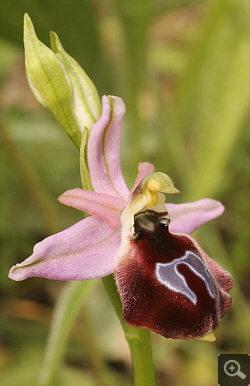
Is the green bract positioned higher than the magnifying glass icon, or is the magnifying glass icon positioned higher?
the green bract

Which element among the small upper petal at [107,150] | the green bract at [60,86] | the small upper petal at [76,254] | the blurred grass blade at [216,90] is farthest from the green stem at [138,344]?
the blurred grass blade at [216,90]

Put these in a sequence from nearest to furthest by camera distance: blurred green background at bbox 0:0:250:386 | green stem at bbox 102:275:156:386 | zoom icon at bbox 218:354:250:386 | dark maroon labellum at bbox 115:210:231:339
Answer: dark maroon labellum at bbox 115:210:231:339
green stem at bbox 102:275:156:386
zoom icon at bbox 218:354:250:386
blurred green background at bbox 0:0:250:386

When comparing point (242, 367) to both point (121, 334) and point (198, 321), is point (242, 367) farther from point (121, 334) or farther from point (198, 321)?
point (121, 334)

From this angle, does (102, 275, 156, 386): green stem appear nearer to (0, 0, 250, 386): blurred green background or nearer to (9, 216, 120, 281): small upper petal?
(9, 216, 120, 281): small upper petal

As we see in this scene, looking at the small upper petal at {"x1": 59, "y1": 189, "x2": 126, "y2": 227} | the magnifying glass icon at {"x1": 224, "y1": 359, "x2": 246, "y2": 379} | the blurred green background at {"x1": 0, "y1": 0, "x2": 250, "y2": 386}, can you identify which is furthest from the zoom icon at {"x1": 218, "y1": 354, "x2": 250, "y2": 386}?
the small upper petal at {"x1": 59, "y1": 189, "x2": 126, "y2": 227}

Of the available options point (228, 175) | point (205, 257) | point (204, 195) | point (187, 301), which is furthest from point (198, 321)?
point (228, 175)

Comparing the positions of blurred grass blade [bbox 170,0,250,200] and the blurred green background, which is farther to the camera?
blurred grass blade [bbox 170,0,250,200]
